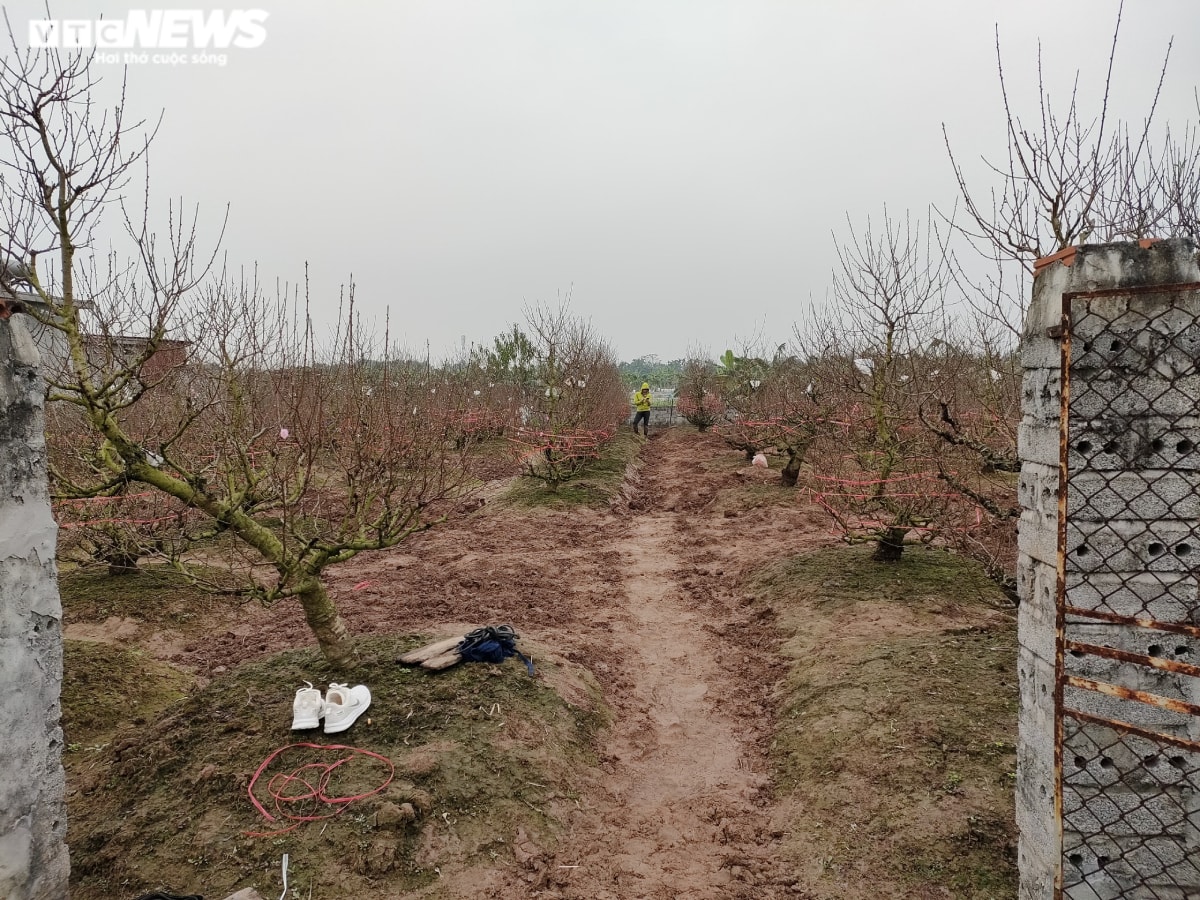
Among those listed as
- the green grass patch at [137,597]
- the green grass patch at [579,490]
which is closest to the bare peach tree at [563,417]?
the green grass patch at [579,490]

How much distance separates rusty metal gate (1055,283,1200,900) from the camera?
233 cm

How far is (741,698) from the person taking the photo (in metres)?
5.81

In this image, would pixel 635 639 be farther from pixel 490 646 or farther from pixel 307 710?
pixel 307 710

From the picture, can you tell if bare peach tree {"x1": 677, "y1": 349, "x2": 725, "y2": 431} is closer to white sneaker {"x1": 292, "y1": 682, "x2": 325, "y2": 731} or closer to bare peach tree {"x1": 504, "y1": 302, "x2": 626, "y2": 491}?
bare peach tree {"x1": 504, "y1": 302, "x2": 626, "y2": 491}

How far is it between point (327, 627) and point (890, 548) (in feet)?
21.4

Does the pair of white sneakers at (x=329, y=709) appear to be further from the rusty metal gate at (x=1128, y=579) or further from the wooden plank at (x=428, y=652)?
the rusty metal gate at (x=1128, y=579)

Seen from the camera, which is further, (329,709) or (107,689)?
(107,689)

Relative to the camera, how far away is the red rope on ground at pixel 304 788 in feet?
12.0

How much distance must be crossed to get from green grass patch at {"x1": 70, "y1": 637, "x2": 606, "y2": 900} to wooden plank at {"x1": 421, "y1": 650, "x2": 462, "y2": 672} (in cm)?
6

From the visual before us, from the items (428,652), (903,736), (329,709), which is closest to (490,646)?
(428,652)

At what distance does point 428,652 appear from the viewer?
5.44 meters

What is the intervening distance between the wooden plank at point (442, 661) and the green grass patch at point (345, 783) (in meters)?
0.06

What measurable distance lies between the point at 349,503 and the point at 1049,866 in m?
4.40

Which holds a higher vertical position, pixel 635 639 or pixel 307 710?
pixel 307 710
